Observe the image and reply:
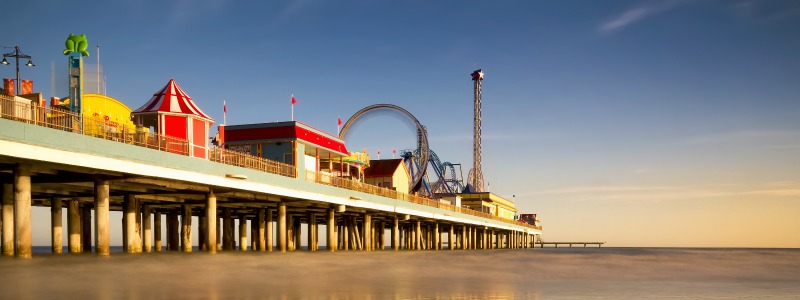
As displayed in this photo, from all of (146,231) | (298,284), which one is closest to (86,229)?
(146,231)

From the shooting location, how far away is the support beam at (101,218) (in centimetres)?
3266

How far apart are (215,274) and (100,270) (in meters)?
3.39

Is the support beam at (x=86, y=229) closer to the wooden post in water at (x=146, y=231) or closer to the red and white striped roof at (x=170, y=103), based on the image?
the wooden post in water at (x=146, y=231)

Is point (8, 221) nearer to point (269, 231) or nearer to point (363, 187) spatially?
point (269, 231)

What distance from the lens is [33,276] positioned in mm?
21188

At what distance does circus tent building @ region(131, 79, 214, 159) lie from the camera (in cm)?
4162

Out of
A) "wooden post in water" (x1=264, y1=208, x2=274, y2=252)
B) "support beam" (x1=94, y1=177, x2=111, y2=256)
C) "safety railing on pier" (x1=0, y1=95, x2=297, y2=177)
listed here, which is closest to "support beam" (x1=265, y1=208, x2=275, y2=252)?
"wooden post in water" (x1=264, y1=208, x2=274, y2=252)

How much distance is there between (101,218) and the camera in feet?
108

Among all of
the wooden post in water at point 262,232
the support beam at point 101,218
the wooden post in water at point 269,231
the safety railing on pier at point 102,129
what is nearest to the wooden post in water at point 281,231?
the wooden post in water at point 269,231

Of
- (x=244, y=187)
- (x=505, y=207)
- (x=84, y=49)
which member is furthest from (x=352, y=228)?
(x=505, y=207)

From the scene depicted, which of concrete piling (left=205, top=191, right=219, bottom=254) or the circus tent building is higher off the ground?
the circus tent building

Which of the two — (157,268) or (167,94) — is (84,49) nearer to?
(167,94)

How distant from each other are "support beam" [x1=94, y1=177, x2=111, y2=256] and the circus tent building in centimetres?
788

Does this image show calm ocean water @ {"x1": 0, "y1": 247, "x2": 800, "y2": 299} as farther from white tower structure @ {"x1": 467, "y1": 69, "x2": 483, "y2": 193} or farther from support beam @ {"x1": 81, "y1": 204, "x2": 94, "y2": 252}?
white tower structure @ {"x1": 467, "y1": 69, "x2": 483, "y2": 193}
